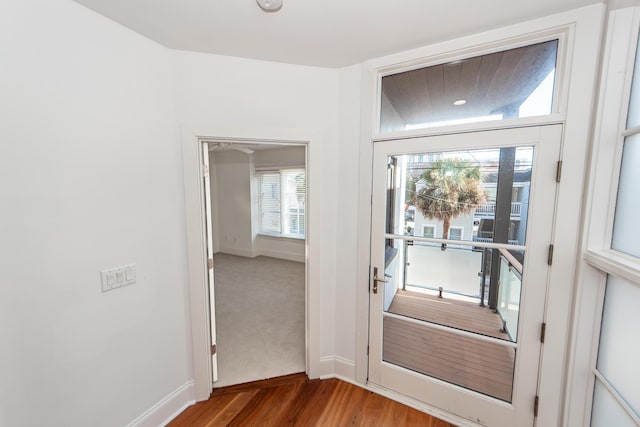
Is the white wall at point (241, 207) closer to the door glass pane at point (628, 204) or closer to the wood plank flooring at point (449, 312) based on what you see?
the wood plank flooring at point (449, 312)

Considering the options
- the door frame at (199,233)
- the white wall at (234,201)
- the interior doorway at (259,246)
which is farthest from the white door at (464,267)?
the white wall at (234,201)

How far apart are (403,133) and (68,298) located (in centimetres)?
219

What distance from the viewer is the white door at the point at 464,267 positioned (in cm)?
149

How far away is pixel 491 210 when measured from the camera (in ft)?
5.30

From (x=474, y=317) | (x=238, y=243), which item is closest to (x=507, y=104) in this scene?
(x=474, y=317)

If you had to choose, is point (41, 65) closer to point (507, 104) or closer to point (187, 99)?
point (187, 99)

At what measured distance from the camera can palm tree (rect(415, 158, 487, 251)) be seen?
165 cm

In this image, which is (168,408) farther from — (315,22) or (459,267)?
(315,22)

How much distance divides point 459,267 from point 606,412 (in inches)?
37.0

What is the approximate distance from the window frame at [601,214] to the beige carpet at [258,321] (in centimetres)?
194

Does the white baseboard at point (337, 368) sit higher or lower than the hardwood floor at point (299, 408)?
higher

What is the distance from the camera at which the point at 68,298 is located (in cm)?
128

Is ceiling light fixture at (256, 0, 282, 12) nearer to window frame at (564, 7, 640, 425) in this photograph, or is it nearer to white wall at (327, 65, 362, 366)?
white wall at (327, 65, 362, 366)

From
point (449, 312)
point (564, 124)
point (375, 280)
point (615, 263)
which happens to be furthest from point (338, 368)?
point (564, 124)
